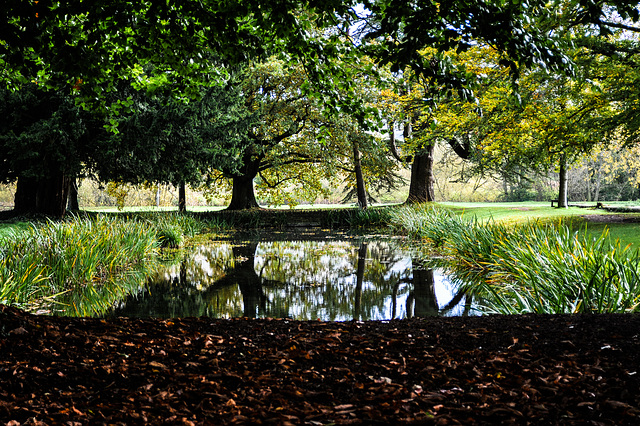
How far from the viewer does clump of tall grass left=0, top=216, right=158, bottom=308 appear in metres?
5.50

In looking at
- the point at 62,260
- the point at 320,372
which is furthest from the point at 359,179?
the point at 320,372

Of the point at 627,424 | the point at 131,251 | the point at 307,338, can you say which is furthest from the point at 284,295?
the point at 627,424

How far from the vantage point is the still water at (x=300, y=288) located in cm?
575

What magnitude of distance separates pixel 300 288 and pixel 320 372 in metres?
4.48

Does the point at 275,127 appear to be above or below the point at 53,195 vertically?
above

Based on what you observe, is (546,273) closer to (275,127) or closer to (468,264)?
(468,264)

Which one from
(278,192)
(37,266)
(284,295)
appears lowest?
(284,295)

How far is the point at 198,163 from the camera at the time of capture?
48.8 feet

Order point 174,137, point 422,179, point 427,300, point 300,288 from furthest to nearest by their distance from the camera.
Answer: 1. point 422,179
2. point 174,137
3. point 300,288
4. point 427,300

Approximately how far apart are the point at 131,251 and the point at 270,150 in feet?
45.4

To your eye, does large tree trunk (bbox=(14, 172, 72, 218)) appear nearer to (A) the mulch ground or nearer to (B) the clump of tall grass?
(B) the clump of tall grass

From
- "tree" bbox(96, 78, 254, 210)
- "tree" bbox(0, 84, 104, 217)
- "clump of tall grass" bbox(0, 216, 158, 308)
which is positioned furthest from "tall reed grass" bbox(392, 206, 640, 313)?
"tree" bbox(0, 84, 104, 217)

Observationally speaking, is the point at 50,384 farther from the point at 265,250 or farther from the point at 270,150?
the point at 270,150

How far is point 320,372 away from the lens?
2789mm
